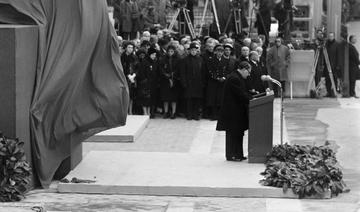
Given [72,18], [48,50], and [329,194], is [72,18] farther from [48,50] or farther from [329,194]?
[329,194]

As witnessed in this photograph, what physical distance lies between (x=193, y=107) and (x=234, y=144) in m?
6.71

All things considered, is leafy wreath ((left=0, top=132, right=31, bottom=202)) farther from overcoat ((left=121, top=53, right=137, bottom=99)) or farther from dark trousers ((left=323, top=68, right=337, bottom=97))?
dark trousers ((left=323, top=68, right=337, bottom=97))

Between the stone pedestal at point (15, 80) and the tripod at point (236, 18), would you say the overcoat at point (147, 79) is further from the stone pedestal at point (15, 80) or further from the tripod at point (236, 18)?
the stone pedestal at point (15, 80)

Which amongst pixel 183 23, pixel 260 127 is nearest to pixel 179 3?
pixel 183 23

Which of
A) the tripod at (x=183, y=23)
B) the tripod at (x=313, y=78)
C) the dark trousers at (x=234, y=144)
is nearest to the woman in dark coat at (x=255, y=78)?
the dark trousers at (x=234, y=144)

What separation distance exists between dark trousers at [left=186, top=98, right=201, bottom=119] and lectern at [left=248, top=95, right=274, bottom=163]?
22.4 feet

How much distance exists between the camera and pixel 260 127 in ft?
50.4

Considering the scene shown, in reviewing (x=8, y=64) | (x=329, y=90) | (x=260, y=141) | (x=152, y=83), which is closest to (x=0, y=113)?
(x=8, y=64)

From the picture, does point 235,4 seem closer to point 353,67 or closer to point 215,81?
point 353,67

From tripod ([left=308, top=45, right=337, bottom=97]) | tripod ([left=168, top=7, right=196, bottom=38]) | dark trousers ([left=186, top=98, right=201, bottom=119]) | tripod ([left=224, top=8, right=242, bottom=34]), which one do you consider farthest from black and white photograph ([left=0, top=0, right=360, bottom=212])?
tripod ([left=224, top=8, right=242, bottom=34])

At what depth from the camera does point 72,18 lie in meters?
13.9

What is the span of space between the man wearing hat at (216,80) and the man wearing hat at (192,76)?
22 cm

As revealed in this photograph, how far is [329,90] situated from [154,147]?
11.1 m

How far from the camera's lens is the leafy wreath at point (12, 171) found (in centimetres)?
1241
